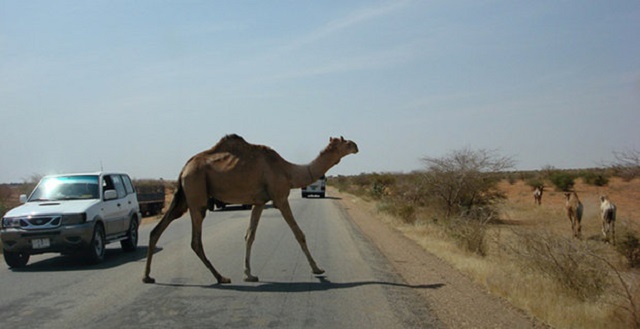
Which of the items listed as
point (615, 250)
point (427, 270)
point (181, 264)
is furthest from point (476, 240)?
point (181, 264)

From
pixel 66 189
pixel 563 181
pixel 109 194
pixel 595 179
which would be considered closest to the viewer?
pixel 109 194

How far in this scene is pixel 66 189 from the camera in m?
15.0

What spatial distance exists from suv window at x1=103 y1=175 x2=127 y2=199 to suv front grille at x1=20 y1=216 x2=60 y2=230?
7.81 feet

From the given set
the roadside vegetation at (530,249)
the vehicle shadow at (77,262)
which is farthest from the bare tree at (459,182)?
the vehicle shadow at (77,262)

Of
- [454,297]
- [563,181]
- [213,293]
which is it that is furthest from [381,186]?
[213,293]

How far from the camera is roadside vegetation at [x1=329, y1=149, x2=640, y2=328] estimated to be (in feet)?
30.1

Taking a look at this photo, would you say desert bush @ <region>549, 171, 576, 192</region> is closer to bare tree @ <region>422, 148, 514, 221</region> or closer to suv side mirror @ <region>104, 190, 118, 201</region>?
bare tree @ <region>422, 148, 514, 221</region>

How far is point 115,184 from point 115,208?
1.03 m

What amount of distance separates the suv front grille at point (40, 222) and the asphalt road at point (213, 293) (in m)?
0.87

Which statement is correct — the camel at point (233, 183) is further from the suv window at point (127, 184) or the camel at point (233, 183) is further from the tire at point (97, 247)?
the suv window at point (127, 184)

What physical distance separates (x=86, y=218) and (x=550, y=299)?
361 inches

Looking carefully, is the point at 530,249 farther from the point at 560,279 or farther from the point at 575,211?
the point at 575,211

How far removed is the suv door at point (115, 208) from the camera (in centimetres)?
1480

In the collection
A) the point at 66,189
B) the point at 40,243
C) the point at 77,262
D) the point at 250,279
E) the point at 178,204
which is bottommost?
the point at 77,262
